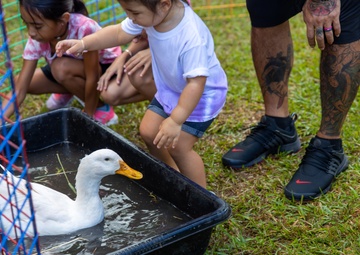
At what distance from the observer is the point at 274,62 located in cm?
307

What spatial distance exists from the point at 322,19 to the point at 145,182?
968 millimetres

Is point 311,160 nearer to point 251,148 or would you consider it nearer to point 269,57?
point 251,148

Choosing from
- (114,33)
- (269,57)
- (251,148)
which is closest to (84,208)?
(114,33)

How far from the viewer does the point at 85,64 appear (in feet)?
10.6

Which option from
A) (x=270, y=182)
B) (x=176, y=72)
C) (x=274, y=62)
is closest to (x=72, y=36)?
(x=176, y=72)

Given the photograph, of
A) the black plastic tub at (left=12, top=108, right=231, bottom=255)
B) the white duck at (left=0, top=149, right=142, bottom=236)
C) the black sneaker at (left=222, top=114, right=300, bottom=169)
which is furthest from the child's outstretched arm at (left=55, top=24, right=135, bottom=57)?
the black sneaker at (left=222, top=114, right=300, bottom=169)

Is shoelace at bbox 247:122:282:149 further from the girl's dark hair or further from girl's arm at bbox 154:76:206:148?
the girl's dark hair

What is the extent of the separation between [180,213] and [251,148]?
0.65m

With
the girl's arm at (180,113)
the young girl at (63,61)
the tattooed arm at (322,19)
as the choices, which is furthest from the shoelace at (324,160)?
the young girl at (63,61)

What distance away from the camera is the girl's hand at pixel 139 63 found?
3.02 meters

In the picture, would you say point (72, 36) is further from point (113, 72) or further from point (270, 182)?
point (270, 182)

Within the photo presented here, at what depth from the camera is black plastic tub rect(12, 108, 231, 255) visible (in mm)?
2160

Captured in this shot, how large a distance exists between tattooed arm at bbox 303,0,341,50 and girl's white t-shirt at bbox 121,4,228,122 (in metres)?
0.40

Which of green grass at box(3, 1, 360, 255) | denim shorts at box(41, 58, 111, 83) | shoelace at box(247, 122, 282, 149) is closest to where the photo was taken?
green grass at box(3, 1, 360, 255)
